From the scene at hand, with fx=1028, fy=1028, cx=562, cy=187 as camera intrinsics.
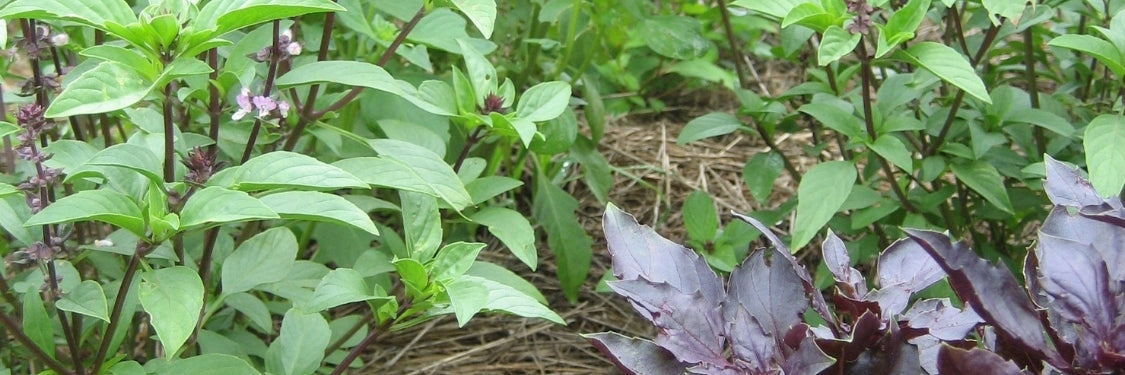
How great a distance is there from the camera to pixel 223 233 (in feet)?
5.27

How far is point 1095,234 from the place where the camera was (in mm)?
999

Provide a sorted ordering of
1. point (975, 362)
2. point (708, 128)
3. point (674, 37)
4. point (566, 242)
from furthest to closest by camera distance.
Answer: point (674, 37), point (566, 242), point (708, 128), point (975, 362)

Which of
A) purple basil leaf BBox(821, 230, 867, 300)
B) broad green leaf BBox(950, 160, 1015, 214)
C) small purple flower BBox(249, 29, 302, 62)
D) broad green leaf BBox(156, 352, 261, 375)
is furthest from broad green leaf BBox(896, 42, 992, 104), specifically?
broad green leaf BBox(156, 352, 261, 375)

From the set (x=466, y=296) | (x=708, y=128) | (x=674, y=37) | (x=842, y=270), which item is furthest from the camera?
(x=674, y=37)

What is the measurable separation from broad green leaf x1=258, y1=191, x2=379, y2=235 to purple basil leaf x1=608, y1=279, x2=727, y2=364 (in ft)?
0.93

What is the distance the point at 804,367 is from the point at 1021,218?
48.8 inches

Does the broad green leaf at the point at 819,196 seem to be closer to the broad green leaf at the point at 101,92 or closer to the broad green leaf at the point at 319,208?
the broad green leaf at the point at 319,208

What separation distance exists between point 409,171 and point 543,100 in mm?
356

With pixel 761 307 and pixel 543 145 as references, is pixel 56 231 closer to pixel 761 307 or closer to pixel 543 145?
pixel 543 145

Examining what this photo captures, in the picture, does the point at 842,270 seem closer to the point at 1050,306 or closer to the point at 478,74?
the point at 1050,306

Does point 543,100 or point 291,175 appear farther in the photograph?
point 543,100

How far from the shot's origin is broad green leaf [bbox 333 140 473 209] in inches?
48.3

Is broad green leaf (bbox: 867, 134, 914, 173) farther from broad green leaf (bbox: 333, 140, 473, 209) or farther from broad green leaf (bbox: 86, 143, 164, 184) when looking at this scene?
broad green leaf (bbox: 86, 143, 164, 184)

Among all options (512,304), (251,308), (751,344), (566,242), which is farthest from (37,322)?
(566,242)
